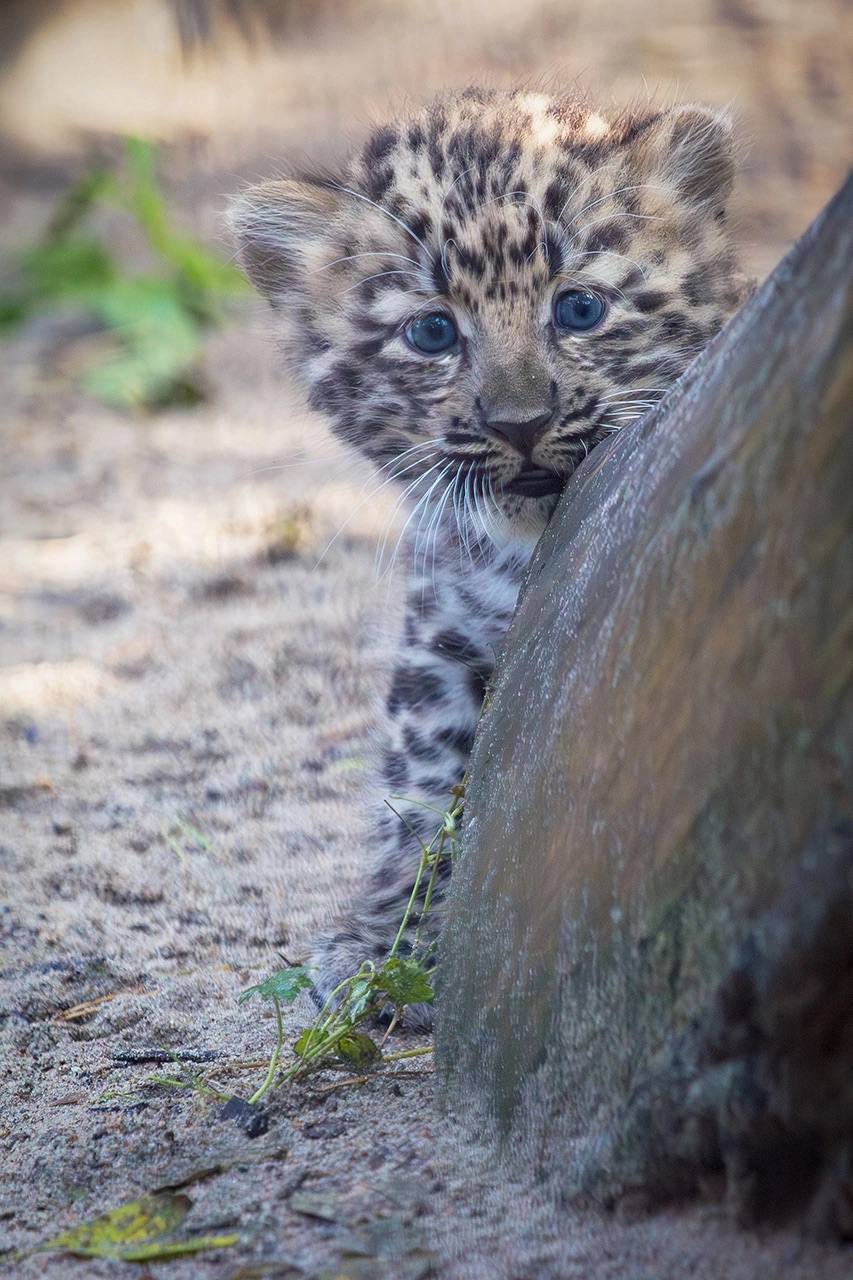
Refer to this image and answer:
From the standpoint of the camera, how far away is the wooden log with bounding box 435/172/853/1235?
1746 mm

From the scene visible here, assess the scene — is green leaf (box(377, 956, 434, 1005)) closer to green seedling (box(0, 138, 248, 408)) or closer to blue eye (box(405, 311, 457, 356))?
blue eye (box(405, 311, 457, 356))

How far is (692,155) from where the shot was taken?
370 centimetres

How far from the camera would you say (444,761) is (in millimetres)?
3578

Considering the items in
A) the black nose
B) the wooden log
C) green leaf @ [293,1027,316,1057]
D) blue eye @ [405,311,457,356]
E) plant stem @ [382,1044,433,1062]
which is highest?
blue eye @ [405,311,457,356]

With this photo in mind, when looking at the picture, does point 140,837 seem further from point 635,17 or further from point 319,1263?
point 635,17

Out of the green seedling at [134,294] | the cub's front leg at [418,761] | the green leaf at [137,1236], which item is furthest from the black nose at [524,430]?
the green seedling at [134,294]

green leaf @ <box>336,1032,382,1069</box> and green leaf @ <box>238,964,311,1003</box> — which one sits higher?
green leaf @ <box>238,964,311,1003</box>

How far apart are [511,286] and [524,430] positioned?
0.38 m

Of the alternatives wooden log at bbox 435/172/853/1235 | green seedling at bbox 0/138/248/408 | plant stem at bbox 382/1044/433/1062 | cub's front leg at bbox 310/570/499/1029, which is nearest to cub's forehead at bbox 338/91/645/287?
cub's front leg at bbox 310/570/499/1029

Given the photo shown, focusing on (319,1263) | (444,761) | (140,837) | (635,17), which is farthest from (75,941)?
(635,17)

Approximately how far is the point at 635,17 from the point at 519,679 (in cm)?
1135

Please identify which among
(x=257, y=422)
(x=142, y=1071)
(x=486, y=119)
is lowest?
(x=142, y=1071)

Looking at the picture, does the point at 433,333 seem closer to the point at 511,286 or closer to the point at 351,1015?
the point at 511,286

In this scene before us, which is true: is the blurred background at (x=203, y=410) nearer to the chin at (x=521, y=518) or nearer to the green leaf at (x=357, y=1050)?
the chin at (x=521, y=518)
